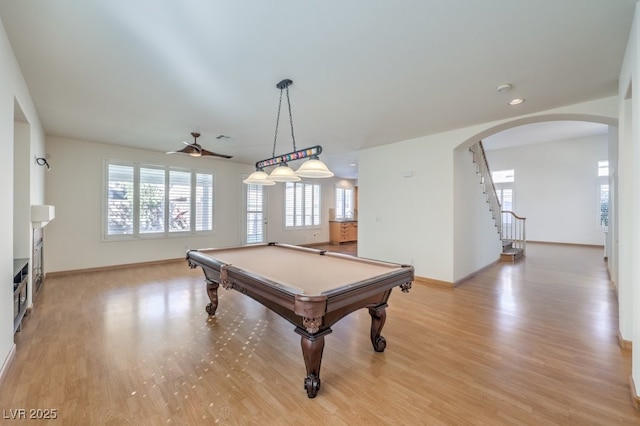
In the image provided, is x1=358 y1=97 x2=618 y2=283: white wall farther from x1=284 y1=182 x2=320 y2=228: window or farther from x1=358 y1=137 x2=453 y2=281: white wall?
x1=284 y1=182 x2=320 y2=228: window

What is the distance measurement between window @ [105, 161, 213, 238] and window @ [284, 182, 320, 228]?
2437 mm

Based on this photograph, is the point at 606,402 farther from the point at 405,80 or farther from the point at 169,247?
the point at 169,247

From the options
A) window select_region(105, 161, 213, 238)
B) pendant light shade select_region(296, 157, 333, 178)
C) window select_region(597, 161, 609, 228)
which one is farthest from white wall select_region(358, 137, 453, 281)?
window select_region(597, 161, 609, 228)

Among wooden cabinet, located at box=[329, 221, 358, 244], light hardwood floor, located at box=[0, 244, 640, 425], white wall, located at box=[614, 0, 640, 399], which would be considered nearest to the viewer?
light hardwood floor, located at box=[0, 244, 640, 425]

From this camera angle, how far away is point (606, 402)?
71.7 inches

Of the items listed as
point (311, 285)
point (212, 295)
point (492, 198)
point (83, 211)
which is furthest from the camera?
point (492, 198)

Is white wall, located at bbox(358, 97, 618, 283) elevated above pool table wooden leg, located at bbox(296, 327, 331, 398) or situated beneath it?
elevated above

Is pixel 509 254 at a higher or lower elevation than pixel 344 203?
lower

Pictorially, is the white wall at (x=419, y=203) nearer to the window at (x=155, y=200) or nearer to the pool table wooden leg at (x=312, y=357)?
the pool table wooden leg at (x=312, y=357)

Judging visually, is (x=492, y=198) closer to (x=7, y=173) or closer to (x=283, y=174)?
(x=283, y=174)

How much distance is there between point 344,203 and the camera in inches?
416

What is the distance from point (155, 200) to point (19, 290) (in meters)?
3.56

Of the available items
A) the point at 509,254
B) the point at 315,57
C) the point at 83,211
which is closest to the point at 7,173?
the point at 315,57

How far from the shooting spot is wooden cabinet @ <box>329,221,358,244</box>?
9672 mm
